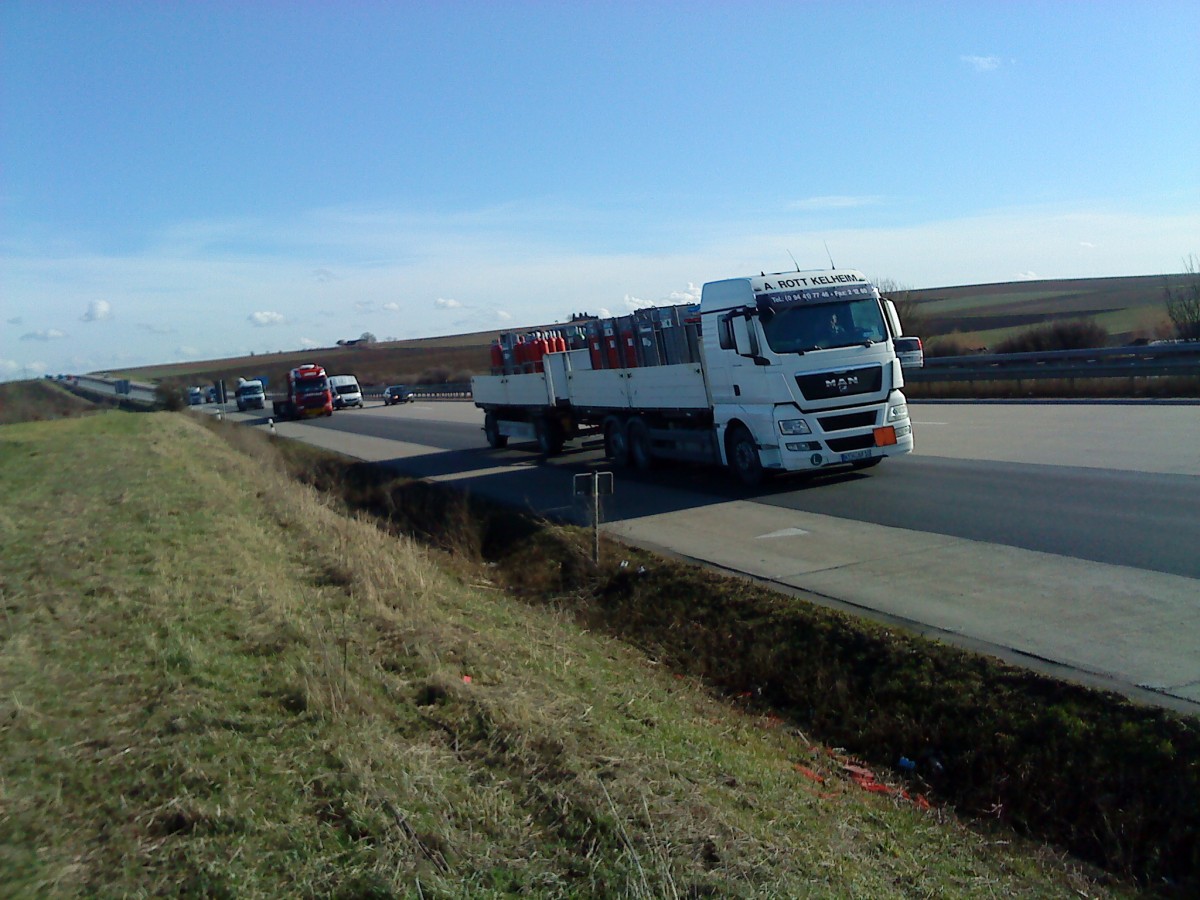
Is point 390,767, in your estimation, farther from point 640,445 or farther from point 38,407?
point 38,407

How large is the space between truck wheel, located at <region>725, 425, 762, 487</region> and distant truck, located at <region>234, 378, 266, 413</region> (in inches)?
2322

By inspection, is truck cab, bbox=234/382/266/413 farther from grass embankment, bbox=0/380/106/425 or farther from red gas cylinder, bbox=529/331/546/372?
red gas cylinder, bbox=529/331/546/372

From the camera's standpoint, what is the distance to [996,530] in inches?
452

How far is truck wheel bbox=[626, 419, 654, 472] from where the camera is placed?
19.3 meters

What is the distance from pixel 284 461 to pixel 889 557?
20118mm

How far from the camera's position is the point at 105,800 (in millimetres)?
4645

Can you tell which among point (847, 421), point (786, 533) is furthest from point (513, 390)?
point (786, 533)

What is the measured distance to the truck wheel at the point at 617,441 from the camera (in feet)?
66.4

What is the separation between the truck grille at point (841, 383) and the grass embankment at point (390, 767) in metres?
7.00

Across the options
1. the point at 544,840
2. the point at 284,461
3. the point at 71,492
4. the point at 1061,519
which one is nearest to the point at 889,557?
the point at 1061,519

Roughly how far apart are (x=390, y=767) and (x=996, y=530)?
331 inches

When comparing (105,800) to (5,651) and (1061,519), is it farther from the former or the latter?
(1061,519)

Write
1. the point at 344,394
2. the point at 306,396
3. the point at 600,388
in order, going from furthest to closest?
1. the point at 344,394
2. the point at 306,396
3. the point at 600,388

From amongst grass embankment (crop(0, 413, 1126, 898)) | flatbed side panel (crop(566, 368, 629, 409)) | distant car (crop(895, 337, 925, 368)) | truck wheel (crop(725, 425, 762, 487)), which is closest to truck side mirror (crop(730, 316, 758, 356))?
truck wheel (crop(725, 425, 762, 487))
